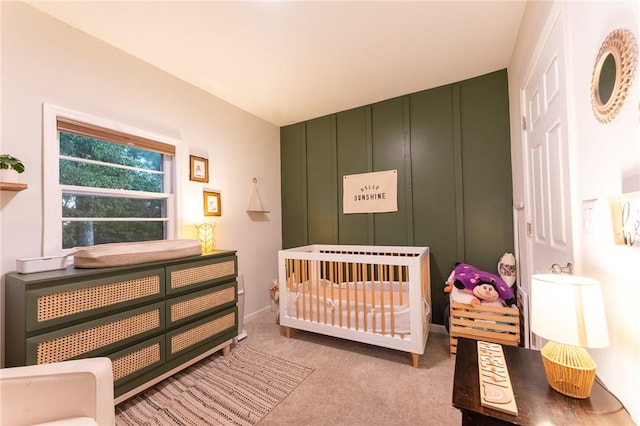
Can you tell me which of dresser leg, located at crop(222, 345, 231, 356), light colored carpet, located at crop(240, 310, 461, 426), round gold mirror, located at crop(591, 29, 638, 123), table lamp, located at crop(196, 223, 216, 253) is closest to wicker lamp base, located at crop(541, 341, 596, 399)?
round gold mirror, located at crop(591, 29, 638, 123)

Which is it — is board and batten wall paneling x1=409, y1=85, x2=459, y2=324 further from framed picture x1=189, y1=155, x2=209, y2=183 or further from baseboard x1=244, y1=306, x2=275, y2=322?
framed picture x1=189, y1=155, x2=209, y2=183

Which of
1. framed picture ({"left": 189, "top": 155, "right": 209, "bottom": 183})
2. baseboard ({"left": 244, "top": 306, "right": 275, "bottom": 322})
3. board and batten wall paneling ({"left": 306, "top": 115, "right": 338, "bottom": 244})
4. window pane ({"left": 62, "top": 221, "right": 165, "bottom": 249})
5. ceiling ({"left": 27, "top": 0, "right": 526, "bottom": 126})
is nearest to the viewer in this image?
ceiling ({"left": 27, "top": 0, "right": 526, "bottom": 126})

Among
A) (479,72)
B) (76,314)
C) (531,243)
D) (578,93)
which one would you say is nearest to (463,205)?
(531,243)

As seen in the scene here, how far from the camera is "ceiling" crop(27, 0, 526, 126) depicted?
5.51ft

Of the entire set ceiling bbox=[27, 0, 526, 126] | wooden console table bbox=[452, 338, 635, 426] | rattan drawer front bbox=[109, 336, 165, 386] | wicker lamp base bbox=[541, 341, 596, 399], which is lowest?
rattan drawer front bbox=[109, 336, 165, 386]

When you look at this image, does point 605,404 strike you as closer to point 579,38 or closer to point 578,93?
point 578,93

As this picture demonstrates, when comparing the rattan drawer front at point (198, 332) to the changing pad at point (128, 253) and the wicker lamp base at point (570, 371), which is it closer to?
the changing pad at point (128, 253)

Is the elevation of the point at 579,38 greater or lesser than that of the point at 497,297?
greater

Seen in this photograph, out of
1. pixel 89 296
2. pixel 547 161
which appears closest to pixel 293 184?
pixel 89 296

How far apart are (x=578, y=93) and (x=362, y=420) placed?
1892mm

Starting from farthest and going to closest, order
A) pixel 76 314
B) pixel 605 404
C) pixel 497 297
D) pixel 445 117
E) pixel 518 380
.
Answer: pixel 445 117, pixel 497 297, pixel 76 314, pixel 518 380, pixel 605 404

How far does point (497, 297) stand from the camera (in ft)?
6.77

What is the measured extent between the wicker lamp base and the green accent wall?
1.86m

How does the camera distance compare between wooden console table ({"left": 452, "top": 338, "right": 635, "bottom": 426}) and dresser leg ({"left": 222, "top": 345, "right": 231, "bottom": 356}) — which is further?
dresser leg ({"left": 222, "top": 345, "right": 231, "bottom": 356})
